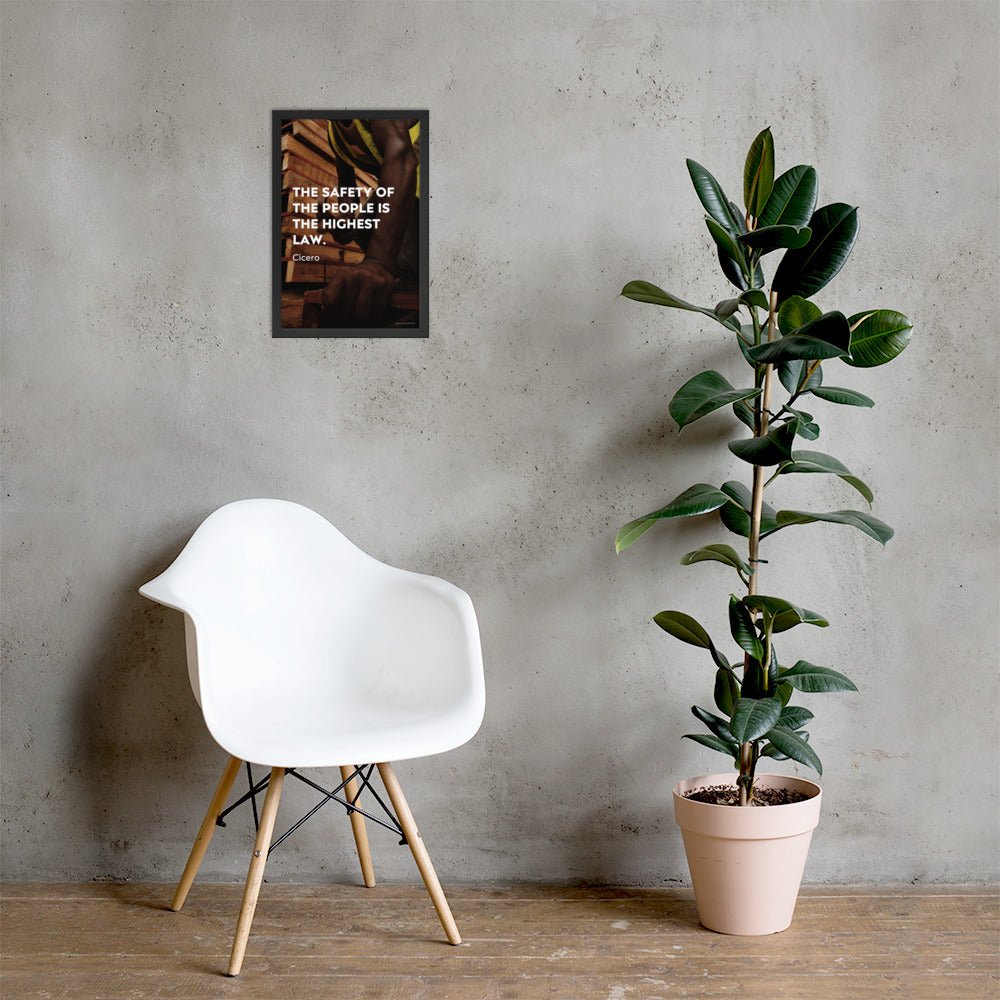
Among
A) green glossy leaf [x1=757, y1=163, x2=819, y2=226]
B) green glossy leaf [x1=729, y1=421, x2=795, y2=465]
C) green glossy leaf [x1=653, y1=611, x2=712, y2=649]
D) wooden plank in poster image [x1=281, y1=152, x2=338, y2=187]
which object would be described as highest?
wooden plank in poster image [x1=281, y1=152, x2=338, y2=187]

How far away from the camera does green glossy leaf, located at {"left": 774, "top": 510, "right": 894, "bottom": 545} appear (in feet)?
6.25

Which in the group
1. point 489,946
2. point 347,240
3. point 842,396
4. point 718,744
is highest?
point 347,240

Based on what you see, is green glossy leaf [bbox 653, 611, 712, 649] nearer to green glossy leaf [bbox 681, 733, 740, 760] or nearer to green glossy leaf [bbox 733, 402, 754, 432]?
green glossy leaf [bbox 681, 733, 740, 760]

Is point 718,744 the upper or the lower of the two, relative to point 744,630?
lower

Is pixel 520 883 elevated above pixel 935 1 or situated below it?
below

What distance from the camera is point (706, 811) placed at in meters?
1.96

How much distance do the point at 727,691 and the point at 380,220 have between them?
4.62ft

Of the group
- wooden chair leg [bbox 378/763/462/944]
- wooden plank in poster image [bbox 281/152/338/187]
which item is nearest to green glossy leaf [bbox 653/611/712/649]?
wooden chair leg [bbox 378/763/462/944]

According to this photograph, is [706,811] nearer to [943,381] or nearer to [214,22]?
[943,381]

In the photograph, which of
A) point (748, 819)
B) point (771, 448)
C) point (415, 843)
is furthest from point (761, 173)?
point (415, 843)

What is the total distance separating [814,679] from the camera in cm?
196

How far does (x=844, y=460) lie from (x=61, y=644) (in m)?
2.03

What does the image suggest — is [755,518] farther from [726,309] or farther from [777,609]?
[726,309]

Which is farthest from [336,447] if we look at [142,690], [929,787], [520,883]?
[929,787]
